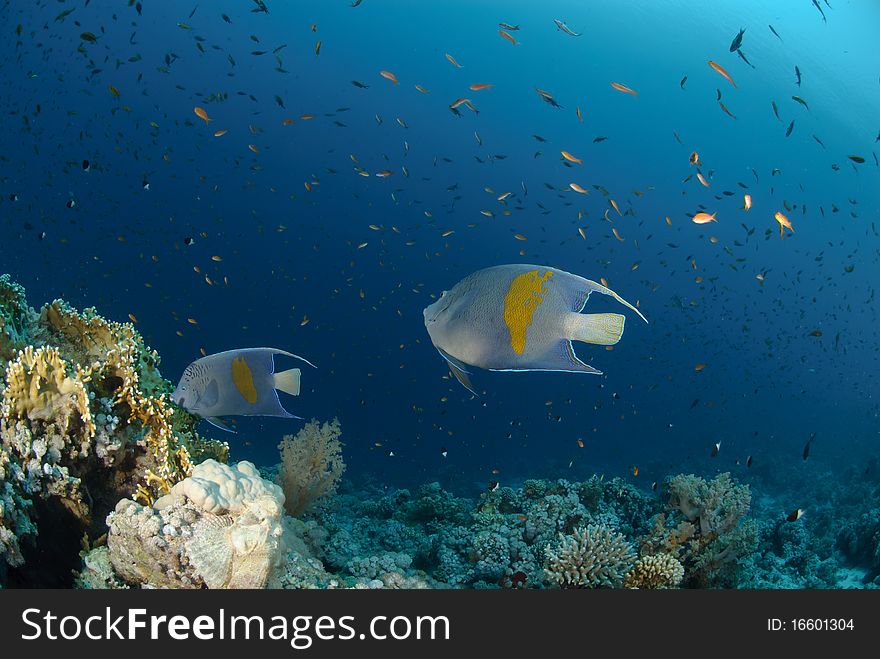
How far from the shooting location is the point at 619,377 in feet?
267

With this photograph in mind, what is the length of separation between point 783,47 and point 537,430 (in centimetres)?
4136

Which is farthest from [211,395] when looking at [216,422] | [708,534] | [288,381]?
[708,534]

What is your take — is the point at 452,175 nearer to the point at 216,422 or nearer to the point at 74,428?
the point at 216,422

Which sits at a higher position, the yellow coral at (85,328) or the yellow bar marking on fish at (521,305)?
the yellow bar marking on fish at (521,305)

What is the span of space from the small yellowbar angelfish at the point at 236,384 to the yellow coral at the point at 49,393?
621 millimetres

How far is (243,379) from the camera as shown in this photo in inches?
154

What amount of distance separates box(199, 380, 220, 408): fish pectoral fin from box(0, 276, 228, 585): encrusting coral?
1.43 feet

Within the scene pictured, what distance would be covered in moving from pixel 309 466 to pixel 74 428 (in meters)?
2.54

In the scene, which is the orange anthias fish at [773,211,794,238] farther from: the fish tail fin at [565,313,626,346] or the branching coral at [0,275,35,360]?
the branching coral at [0,275,35,360]

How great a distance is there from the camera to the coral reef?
3049 mm

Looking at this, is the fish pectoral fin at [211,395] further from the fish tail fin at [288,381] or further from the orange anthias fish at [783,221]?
the orange anthias fish at [783,221]

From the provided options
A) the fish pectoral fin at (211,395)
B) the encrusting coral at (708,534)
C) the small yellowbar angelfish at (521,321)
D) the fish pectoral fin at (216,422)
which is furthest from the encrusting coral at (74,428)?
the encrusting coral at (708,534)

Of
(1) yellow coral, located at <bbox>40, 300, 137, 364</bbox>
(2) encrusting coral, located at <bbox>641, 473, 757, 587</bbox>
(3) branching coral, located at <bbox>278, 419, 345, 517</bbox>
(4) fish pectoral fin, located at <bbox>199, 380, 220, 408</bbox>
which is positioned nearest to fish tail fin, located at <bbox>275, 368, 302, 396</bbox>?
(4) fish pectoral fin, located at <bbox>199, 380, 220, 408</bbox>

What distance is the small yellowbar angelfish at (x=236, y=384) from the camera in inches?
154
